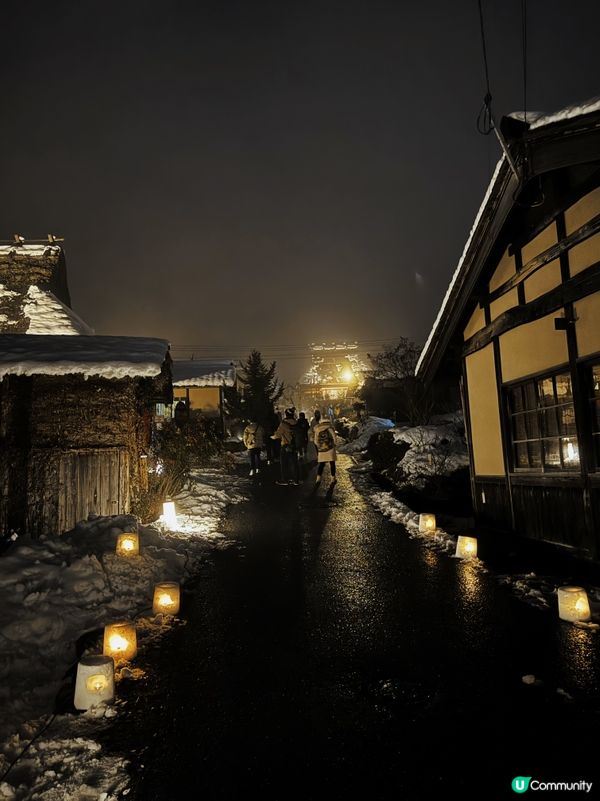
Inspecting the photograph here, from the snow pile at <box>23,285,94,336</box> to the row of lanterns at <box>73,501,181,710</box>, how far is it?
18787 mm

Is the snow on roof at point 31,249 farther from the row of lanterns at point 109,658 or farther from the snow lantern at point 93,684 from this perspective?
the snow lantern at point 93,684

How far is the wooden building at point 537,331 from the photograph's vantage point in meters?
5.80

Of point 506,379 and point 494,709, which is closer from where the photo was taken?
point 494,709

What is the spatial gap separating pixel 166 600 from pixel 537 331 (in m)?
6.58

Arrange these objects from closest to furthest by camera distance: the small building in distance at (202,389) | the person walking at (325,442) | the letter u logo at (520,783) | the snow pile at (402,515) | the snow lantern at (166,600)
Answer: the letter u logo at (520,783) < the snow lantern at (166,600) < the snow pile at (402,515) < the person walking at (325,442) < the small building in distance at (202,389)

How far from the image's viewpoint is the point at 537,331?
7109 mm

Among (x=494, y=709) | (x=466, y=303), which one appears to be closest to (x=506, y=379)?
(x=466, y=303)

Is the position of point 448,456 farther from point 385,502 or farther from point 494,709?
point 494,709

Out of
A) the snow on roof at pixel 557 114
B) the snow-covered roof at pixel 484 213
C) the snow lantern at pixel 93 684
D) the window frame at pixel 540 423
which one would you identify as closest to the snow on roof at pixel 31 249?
the snow-covered roof at pixel 484 213

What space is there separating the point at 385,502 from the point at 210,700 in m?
8.19

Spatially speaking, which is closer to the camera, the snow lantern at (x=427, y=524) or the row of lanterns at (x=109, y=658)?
the row of lanterns at (x=109, y=658)

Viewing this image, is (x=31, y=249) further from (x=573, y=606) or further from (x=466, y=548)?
(x=573, y=606)

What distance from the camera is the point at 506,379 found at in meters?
8.08

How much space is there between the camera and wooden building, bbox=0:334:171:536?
7.48 metres
